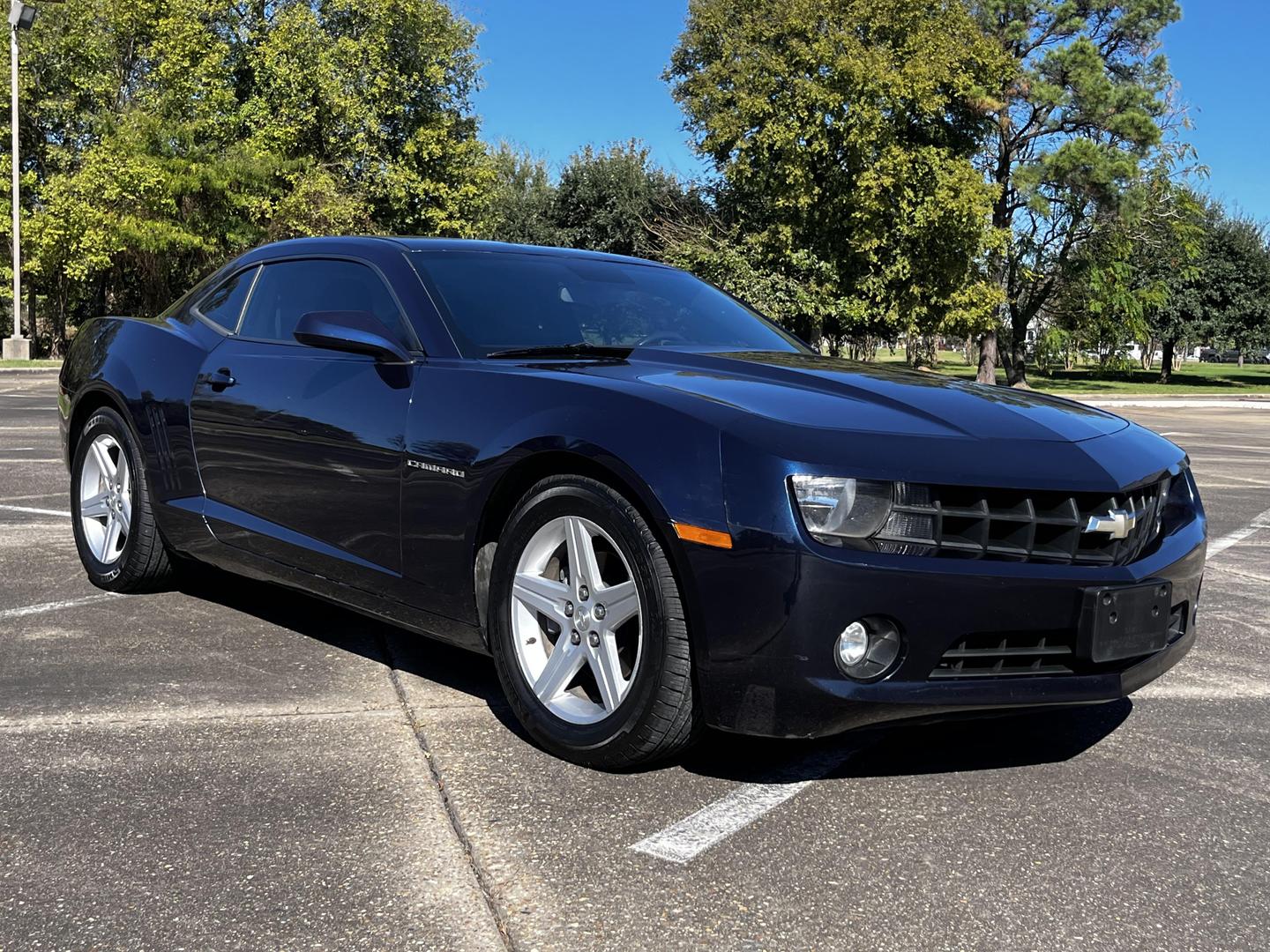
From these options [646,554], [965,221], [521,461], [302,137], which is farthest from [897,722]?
[302,137]

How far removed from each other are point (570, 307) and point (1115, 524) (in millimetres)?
1956

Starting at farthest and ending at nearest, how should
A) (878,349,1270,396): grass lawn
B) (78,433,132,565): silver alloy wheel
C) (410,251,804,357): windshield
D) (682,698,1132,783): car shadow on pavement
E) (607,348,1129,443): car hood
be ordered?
1. (878,349,1270,396): grass lawn
2. (78,433,132,565): silver alloy wheel
3. (410,251,804,357): windshield
4. (682,698,1132,783): car shadow on pavement
5. (607,348,1129,443): car hood

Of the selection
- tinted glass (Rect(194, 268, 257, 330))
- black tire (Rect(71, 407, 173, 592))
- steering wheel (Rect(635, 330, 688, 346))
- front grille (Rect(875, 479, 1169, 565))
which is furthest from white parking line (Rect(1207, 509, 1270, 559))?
black tire (Rect(71, 407, 173, 592))

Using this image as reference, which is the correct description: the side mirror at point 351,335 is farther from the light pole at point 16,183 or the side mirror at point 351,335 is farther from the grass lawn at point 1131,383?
the grass lawn at point 1131,383

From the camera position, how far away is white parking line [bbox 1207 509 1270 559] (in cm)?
716

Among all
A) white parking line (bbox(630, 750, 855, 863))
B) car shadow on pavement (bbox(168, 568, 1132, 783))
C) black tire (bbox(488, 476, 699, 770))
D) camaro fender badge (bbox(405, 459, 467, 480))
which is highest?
camaro fender badge (bbox(405, 459, 467, 480))

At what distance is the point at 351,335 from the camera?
3648 mm

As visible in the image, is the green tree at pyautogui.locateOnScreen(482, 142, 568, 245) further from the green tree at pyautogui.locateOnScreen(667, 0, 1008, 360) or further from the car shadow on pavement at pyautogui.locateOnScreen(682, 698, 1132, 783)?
the car shadow on pavement at pyautogui.locateOnScreen(682, 698, 1132, 783)

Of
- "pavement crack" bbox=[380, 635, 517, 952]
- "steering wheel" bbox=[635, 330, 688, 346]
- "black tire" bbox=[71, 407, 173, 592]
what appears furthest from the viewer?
"black tire" bbox=[71, 407, 173, 592]

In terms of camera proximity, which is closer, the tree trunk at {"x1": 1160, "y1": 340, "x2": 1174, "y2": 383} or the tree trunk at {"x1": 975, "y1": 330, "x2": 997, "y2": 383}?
the tree trunk at {"x1": 975, "y1": 330, "x2": 997, "y2": 383}

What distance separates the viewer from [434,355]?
3646 millimetres

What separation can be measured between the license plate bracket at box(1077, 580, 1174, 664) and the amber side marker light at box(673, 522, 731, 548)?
897 millimetres

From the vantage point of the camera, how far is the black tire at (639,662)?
2900 mm

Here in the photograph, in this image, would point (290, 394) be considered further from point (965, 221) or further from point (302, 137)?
point (302, 137)
